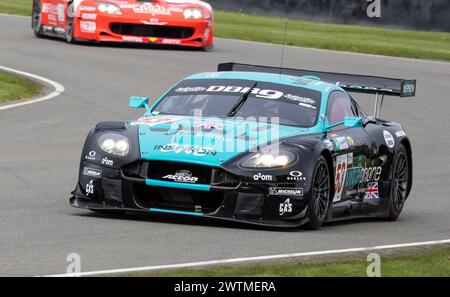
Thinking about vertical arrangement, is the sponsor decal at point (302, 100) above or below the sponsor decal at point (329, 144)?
above

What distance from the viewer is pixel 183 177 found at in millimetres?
9062

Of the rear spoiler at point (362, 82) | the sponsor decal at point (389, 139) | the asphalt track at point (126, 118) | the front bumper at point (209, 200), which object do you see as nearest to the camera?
the asphalt track at point (126, 118)

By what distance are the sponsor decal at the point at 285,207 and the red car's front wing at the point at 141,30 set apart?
14.6 meters

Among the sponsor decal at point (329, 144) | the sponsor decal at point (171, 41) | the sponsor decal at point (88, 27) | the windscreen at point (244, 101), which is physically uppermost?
the windscreen at point (244, 101)

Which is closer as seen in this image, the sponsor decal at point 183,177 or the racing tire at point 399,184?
the sponsor decal at point 183,177

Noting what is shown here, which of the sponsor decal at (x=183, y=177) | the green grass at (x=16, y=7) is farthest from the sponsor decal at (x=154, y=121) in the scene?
the green grass at (x=16, y=7)

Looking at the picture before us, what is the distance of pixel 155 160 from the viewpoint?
30.0 ft

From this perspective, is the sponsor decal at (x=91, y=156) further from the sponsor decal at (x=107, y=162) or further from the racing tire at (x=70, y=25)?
the racing tire at (x=70, y=25)

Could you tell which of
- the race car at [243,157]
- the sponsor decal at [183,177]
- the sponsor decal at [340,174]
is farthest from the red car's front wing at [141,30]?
the sponsor decal at [183,177]

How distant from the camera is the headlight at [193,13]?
2364 centimetres

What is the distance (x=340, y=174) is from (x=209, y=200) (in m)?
1.27

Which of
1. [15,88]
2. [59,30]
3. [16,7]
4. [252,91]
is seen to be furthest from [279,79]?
[16,7]

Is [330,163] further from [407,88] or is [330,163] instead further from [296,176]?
[407,88]

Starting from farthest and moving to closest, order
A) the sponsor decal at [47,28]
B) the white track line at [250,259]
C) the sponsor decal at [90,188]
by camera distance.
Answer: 1. the sponsor decal at [47,28]
2. the sponsor decal at [90,188]
3. the white track line at [250,259]
